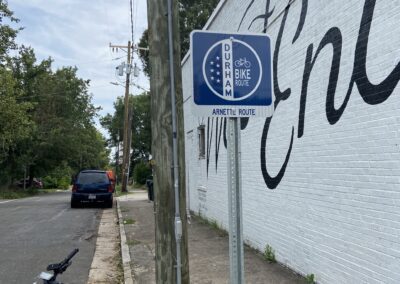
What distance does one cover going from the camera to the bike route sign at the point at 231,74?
10.9 ft

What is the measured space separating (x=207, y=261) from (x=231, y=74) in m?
5.40

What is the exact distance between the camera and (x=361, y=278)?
5.28 meters

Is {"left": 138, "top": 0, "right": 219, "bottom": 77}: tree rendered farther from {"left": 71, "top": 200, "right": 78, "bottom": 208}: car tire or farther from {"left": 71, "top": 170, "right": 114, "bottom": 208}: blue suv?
{"left": 71, "top": 200, "right": 78, "bottom": 208}: car tire

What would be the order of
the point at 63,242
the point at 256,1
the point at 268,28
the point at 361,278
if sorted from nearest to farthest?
the point at 361,278 < the point at 268,28 < the point at 256,1 < the point at 63,242

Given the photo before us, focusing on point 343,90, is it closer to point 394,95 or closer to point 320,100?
point 320,100

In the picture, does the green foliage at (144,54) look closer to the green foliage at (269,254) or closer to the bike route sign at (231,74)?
the green foliage at (269,254)

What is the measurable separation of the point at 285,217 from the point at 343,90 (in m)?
2.55

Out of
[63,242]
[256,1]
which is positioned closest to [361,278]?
[256,1]

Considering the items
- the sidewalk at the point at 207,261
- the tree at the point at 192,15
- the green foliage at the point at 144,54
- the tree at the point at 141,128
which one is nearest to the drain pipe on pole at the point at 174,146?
the sidewalk at the point at 207,261

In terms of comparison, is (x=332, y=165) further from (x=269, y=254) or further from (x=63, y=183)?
(x=63, y=183)

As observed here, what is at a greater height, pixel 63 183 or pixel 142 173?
pixel 142 173

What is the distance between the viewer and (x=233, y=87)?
3367mm

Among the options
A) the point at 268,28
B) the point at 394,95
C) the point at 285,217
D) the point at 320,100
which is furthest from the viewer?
the point at 268,28

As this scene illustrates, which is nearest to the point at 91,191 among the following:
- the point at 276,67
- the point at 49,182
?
the point at 276,67
